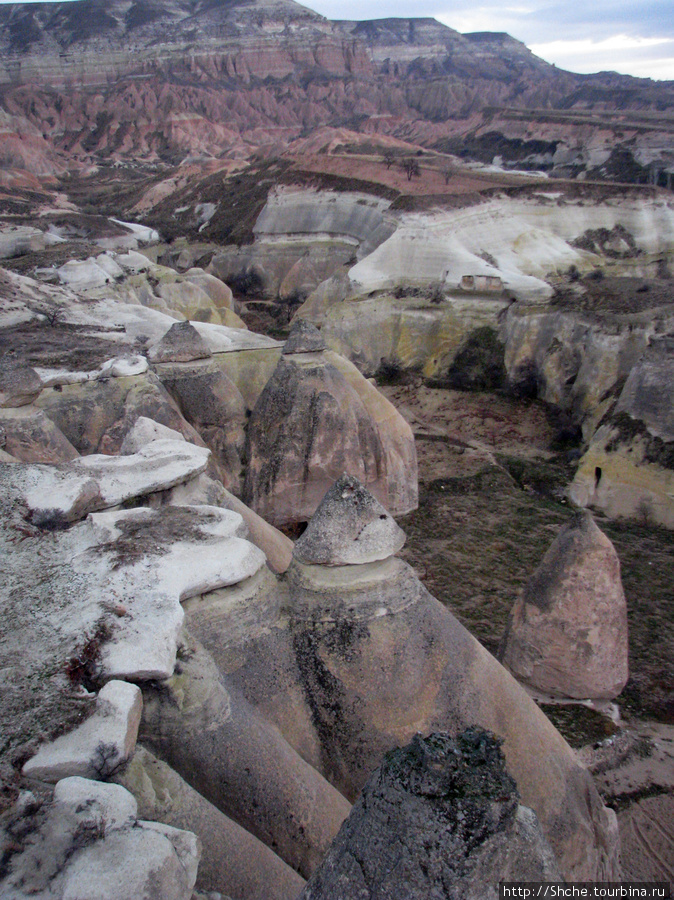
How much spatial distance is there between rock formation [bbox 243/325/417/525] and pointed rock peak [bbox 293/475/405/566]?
15.1ft

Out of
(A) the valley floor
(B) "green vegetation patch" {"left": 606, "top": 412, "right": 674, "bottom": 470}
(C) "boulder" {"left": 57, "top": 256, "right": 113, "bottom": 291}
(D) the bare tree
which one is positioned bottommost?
(A) the valley floor

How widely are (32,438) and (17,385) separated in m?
0.62

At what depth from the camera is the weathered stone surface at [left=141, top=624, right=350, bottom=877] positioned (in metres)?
3.52

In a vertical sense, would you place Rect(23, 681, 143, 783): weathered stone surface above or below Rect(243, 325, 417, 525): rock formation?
above

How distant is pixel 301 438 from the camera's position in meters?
9.38

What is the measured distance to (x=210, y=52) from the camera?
82812 mm

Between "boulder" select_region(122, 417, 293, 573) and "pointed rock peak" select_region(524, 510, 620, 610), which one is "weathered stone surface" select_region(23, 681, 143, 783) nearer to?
"boulder" select_region(122, 417, 293, 573)

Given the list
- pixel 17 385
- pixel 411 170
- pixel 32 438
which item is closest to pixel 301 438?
pixel 32 438

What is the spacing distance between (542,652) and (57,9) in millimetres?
115065

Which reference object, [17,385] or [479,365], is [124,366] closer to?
[17,385]

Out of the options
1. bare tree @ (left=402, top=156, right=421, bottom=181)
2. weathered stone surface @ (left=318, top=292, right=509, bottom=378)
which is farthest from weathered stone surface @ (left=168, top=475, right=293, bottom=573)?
bare tree @ (left=402, top=156, right=421, bottom=181)

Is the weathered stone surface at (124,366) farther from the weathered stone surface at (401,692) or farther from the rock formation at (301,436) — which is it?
the weathered stone surface at (401,692)

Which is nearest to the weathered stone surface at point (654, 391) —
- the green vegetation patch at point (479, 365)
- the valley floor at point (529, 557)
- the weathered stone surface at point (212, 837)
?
the valley floor at point (529, 557)

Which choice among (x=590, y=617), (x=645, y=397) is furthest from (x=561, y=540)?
(x=645, y=397)
